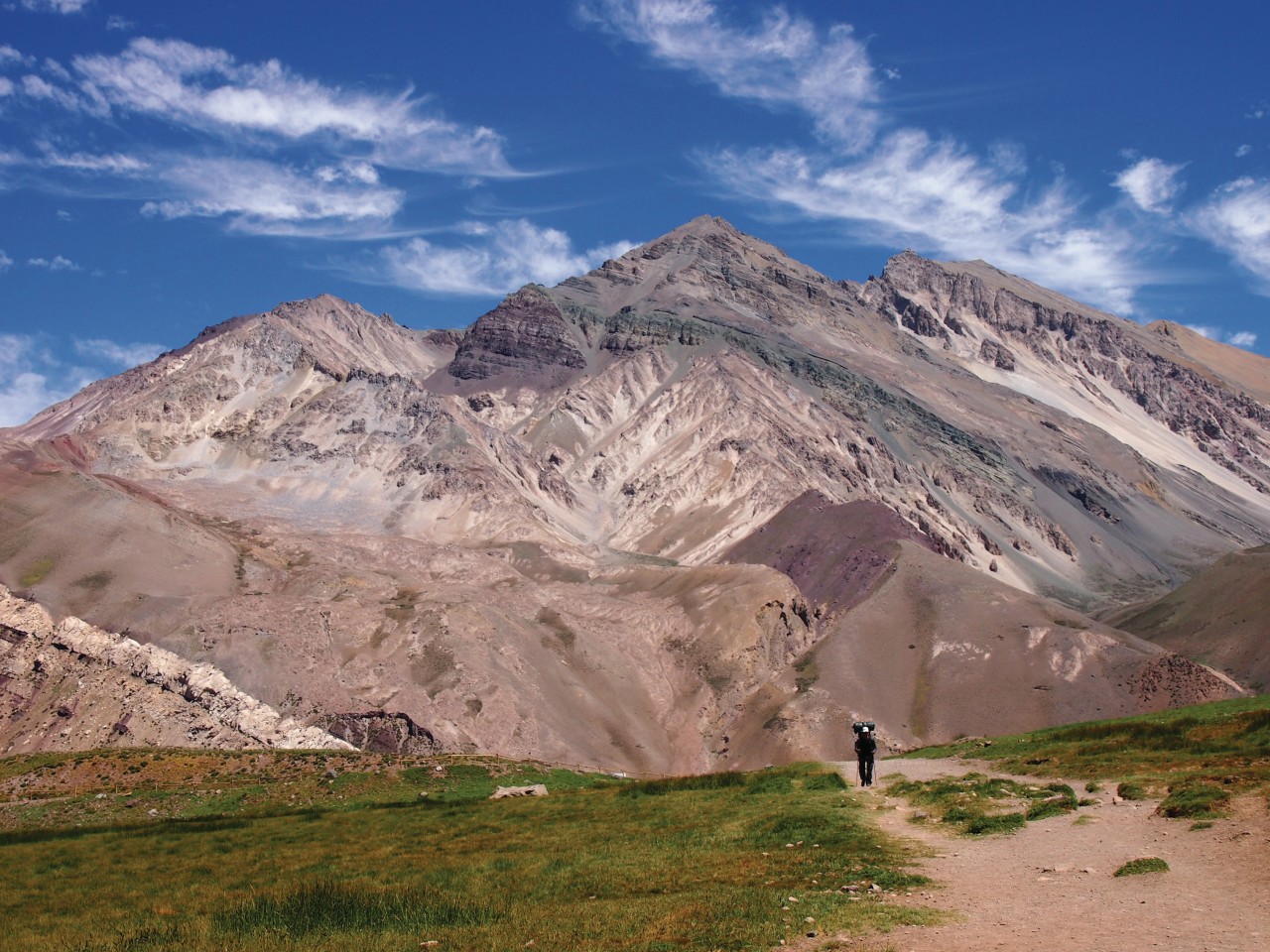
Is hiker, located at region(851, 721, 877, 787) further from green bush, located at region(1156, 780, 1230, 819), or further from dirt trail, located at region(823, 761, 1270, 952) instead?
green bush, located at region(1156, 780, 1230, 819)

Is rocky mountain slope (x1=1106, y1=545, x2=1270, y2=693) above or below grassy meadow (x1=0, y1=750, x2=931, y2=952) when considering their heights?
above

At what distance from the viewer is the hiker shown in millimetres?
27875

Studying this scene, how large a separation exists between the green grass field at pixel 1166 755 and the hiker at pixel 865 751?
3.73 m

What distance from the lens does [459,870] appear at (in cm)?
2077

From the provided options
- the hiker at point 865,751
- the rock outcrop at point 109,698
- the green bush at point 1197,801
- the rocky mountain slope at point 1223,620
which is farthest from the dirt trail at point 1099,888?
the rocky mountain slope at point 1223,620

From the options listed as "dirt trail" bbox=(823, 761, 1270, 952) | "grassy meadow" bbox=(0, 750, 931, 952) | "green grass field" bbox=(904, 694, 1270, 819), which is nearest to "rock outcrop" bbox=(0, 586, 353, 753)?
"grassy meadow" bbox=(0, 750, 931, 952)

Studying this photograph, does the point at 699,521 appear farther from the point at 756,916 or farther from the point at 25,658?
the point at 756,916

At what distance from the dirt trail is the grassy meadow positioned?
90 centimetres

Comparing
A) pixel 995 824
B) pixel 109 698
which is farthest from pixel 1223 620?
pixel 109 698

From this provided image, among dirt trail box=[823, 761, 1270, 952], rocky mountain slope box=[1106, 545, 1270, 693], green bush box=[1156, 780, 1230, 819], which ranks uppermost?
rocky mountain slope box=[1106, 545, 1270, 693]

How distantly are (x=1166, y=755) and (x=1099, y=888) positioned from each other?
42.4 ft

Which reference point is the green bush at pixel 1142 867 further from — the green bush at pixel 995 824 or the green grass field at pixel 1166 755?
the green bush at pixel 995 824

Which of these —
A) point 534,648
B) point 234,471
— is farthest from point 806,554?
point 234,471

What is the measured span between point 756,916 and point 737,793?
13.6 meters
